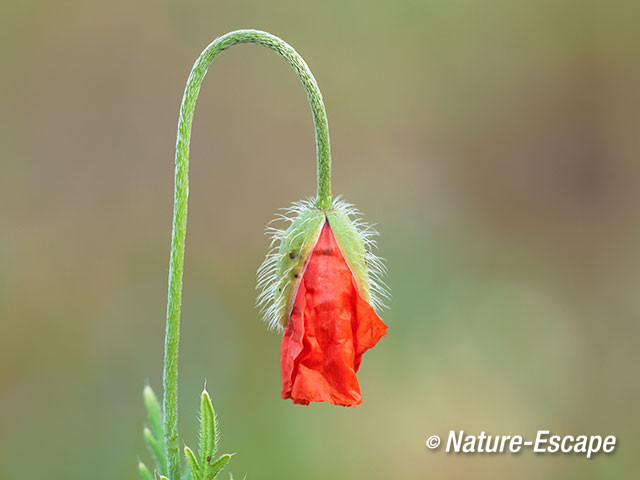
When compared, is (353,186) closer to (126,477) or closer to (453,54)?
(453,54)

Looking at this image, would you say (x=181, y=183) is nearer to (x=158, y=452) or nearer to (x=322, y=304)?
(x=322, y=304)

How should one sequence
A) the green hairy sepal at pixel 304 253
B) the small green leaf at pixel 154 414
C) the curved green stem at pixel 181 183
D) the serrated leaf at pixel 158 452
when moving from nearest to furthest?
the curved green stem at pixel 181 183 < the green hairy sepal at pixel 304 253 < the serrated leaf at pixel 158 452 < the small green leaf at pixel 154 414

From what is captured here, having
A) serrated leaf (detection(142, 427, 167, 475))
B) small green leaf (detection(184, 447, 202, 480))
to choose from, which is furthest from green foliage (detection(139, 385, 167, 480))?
small green leaf (detection(184, 447, 202, 480))

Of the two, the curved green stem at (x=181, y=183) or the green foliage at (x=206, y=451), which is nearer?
the curved green stem at (x=181, y=183)

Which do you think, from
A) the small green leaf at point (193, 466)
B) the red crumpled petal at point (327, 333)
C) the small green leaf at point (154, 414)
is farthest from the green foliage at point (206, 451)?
the small green leaf at point (154, 414)

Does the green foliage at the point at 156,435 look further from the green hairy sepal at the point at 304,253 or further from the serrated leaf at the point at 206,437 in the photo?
the green hairy sepal at the point at 304,253

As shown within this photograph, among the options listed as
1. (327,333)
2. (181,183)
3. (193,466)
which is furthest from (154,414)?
(181,183)

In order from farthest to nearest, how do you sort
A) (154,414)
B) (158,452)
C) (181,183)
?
(154,414) < (158,452) < (181,183)
